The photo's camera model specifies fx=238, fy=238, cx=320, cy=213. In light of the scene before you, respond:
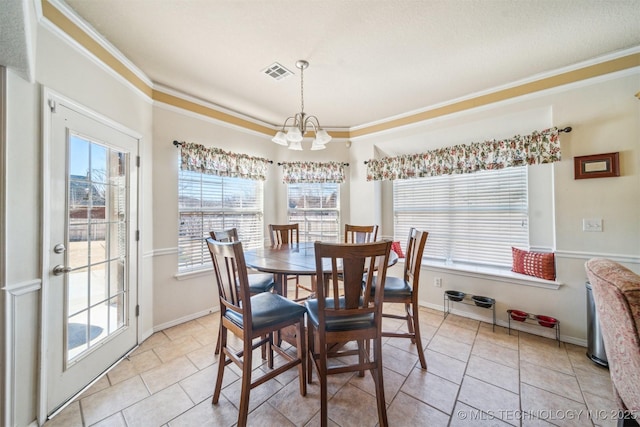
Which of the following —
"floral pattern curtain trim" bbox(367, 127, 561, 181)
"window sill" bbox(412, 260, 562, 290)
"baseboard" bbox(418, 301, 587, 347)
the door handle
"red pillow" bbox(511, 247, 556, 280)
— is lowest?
"baseboard" bbox(418, 301, 587, 347)

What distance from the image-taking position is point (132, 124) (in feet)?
7.35

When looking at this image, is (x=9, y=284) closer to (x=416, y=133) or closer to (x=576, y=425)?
(x=576, y=425)

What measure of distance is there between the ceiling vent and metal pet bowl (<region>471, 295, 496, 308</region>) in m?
3.16

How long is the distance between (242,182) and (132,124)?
1.40 meters

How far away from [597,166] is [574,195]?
0.29 meters

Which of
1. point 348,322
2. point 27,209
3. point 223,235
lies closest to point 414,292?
point 348,322

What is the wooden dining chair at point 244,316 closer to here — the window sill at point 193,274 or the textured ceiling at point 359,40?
the window sill at point 193,274

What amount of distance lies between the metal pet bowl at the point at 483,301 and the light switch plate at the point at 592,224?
1.09m

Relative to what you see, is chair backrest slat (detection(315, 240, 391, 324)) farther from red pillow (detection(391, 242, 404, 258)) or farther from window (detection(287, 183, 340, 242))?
window (detection(287, 183, 340, 242))

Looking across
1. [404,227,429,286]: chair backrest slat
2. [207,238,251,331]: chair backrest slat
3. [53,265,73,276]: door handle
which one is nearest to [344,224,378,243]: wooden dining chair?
[404,227,429,286]: chair backrest slat

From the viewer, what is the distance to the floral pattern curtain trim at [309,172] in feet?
12.2

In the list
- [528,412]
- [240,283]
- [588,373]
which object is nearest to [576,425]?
[528,412]

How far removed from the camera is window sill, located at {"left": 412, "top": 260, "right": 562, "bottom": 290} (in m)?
2.41

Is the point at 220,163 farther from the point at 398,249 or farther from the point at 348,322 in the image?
the point at 398,249
